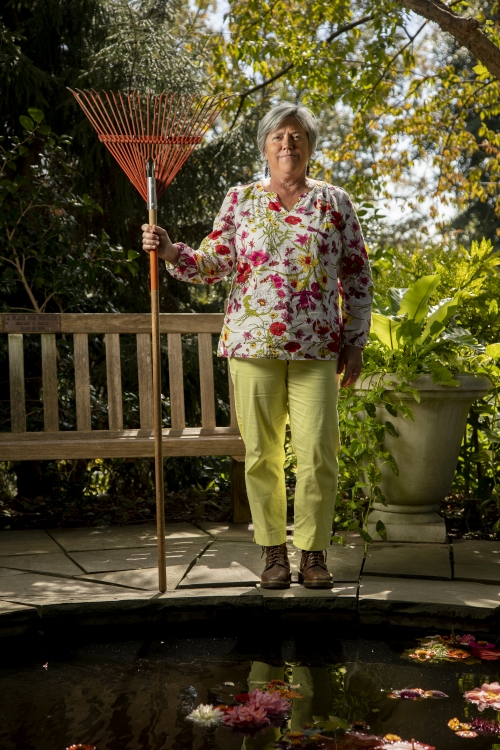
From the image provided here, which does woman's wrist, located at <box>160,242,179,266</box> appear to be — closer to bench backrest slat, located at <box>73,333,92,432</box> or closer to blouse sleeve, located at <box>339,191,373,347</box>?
blouse sleeve, located at <box>339,191,373,347</box>

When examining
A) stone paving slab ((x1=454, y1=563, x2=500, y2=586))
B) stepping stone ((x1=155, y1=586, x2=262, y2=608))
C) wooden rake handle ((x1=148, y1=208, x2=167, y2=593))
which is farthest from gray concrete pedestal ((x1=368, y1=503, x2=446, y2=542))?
wooden rake handle ((x1=148, y1=208, x2=167, y2=593))

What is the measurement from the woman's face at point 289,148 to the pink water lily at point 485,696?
1.85 metres

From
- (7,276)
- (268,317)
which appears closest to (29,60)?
(7,276)

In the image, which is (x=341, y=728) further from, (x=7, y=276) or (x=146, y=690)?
(x=7, y=276)

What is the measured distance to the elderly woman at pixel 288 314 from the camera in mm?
3000

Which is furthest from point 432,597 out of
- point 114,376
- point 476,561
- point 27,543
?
point 114,376

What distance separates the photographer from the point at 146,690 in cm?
243

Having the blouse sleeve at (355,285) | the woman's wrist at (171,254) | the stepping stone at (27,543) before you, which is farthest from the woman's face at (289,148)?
the stepping stone at (27,543)

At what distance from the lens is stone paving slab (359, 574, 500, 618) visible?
2.88 m

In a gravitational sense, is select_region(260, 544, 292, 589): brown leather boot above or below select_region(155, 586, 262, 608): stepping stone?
above

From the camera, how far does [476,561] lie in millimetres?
3580

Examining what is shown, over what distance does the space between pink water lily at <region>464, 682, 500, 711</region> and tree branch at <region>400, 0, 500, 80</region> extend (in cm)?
318

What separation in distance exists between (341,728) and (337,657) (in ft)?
1.81

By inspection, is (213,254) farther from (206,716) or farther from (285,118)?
(206,716)
